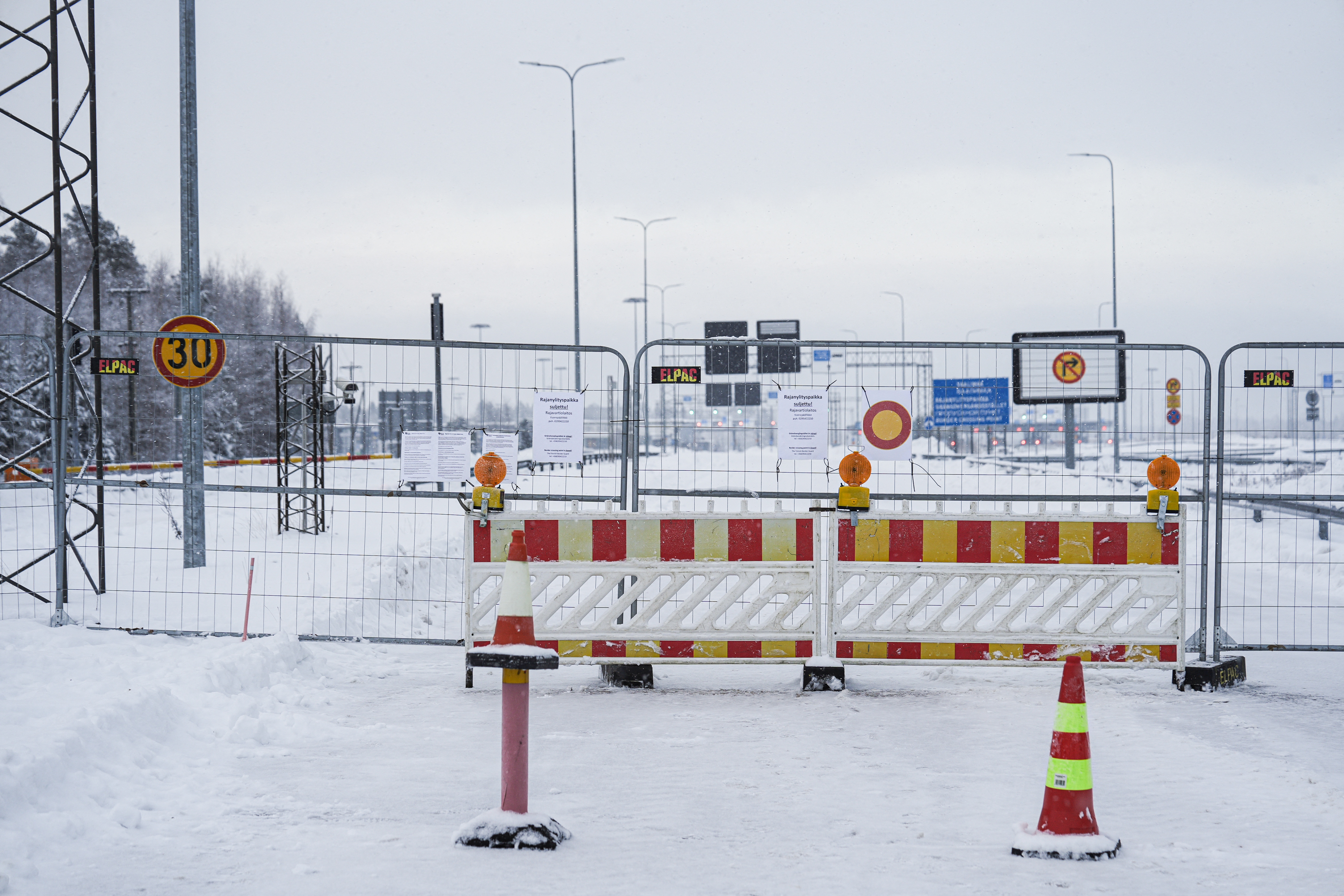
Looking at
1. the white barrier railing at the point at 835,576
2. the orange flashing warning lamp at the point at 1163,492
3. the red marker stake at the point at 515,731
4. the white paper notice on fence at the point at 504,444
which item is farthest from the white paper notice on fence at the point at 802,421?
the red marker stake at the point at 515,731

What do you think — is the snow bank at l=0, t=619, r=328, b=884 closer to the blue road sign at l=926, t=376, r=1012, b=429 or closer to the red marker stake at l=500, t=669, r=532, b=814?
the red marker stake at l=500, t=669, r=532, b=814

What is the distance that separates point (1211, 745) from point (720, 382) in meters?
5.88

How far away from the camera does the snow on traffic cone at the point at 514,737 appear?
462 cm

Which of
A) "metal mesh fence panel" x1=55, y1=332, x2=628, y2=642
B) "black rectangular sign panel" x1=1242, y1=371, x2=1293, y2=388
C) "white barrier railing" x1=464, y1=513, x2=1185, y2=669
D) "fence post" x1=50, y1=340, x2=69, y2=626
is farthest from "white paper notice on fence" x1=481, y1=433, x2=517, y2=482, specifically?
"black rectangular sign panel" x1=1242, y1=371, x2=1293, y2=388

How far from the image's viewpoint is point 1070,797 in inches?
183

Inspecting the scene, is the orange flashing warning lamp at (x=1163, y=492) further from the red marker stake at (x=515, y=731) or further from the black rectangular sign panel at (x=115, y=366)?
the black rectangular sign panel at (x=115, y=366)

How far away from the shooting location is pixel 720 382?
36.4 ft

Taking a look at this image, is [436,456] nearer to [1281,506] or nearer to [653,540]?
[653,540]

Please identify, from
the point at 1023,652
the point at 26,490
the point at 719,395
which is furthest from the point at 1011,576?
the point at 26,490

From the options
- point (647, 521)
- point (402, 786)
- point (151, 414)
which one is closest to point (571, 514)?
point (647, 521)

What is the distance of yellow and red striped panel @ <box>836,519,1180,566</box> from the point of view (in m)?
8.05

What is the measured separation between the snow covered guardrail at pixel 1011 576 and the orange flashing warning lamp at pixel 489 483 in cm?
255

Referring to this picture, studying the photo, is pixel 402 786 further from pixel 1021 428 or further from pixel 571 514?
pixel 1021 428

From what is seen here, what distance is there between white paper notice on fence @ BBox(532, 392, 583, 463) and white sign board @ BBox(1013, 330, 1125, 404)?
14.0 ft
